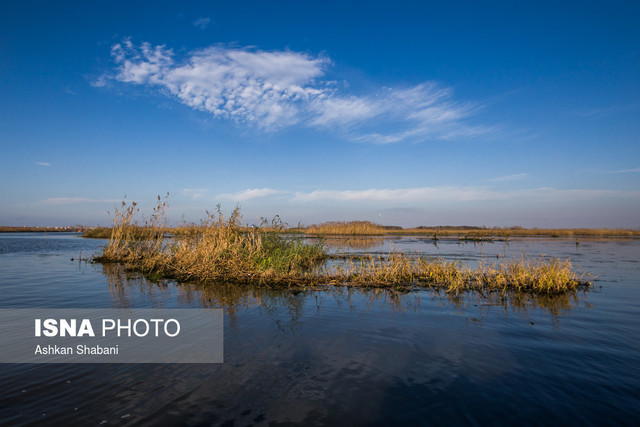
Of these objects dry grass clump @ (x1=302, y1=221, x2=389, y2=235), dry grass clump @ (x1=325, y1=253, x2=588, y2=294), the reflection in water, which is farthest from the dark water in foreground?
dry grass clump @ (x1=302, y1=221, x2=389, y2=235)

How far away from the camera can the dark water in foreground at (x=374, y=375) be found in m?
3.77

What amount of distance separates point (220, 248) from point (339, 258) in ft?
A: 26.9

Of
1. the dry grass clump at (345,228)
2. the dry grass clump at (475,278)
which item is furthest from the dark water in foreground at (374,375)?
the dry grass clump at (345,228)

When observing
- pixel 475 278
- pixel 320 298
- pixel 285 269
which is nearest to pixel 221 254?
pixel 285 269

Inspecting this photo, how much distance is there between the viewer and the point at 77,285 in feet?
38.3

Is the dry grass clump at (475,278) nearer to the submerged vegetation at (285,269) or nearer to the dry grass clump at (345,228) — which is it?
the submerged vegetation at (285,269)

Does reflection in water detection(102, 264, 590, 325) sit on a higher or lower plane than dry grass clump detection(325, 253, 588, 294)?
lower

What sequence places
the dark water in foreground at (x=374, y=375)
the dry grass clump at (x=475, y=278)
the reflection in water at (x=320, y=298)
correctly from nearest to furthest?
1. the dark water in foreground at (x=374, y=375)
2. the reflection in water at (x=320, y=298)
3. the dry grass clump at (x=475, y=278)

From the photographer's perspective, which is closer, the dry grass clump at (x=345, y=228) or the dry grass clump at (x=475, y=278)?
the dry grass clump at (x=475, y=278)

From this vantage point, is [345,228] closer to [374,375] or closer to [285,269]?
[285,269]

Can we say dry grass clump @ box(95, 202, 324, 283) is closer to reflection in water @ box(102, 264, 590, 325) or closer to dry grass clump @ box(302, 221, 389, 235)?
reflection in water @ box(102, 264, 590, 325)

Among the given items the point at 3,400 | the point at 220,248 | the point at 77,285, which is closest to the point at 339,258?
the point at 220,248

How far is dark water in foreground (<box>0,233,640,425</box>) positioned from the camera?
3.77 meters

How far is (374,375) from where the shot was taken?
15.5 feet
